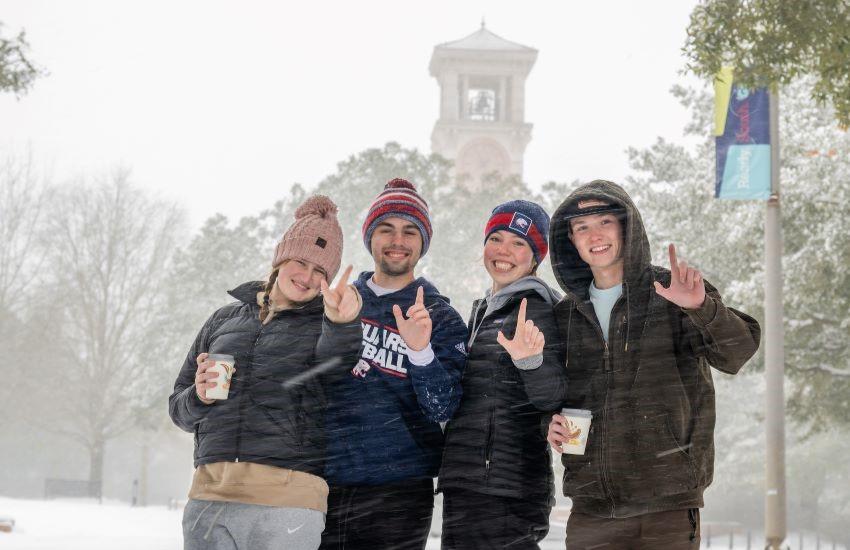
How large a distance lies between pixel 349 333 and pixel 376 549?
0.95 m

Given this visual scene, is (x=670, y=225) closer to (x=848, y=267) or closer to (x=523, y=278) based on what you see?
(x=848, y=267)

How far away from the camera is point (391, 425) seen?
4035 mm

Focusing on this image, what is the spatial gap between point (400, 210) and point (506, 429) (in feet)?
3.74

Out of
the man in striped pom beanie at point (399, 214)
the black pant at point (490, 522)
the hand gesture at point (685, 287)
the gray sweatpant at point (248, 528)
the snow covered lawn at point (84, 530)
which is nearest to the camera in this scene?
the hand gesture at point (685, 287)

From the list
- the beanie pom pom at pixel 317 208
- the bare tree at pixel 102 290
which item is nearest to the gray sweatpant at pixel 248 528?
the beanie pom pom at pixel 317 208

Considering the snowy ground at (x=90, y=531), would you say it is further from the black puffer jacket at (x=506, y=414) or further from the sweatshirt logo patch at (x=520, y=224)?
the sweatshirt logo patch at (x=520, y=224)

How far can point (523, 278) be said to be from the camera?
4.14 meters

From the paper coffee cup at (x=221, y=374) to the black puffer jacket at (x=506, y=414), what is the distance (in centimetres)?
97

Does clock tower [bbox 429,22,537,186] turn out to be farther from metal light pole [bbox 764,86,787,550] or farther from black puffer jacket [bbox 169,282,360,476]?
black puffer jacket [bbox 169,282,360,476]

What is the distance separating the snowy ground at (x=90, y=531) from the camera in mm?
12609

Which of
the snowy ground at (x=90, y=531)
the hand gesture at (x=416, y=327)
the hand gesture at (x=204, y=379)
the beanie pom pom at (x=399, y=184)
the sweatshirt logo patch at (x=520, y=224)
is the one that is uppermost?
the beanie pom pom at (x=399, y=184)

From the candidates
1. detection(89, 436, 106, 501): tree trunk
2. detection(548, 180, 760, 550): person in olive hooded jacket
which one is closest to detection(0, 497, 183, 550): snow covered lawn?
detection(548, 180, 760, 550): person in olive hooded jacket

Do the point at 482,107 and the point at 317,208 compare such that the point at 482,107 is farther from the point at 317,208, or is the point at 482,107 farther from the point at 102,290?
the point at 317,208

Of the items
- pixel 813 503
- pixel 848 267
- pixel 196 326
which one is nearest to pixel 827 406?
pixel 848 267
